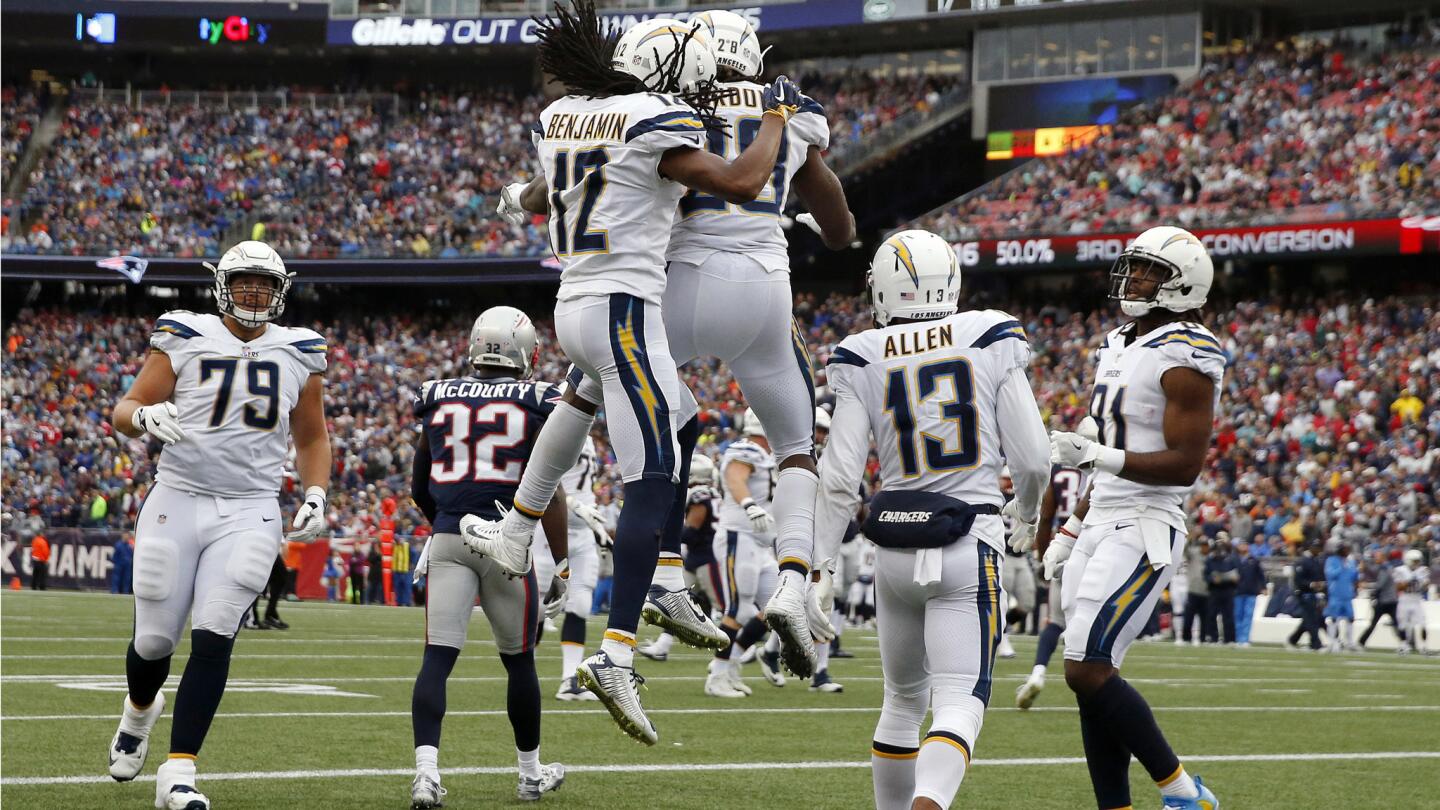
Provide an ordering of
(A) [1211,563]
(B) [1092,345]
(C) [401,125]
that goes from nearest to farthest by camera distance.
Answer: (A) [1211,563] → (B) [1092,345] → (C) [401,125]

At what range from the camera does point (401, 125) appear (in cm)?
4369

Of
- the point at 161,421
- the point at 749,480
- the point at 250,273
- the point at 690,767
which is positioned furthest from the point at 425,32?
the point at 161,421

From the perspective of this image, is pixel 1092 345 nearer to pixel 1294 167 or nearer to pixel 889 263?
pixel 1294 167

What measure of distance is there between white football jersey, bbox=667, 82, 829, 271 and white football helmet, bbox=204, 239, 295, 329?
2319mm

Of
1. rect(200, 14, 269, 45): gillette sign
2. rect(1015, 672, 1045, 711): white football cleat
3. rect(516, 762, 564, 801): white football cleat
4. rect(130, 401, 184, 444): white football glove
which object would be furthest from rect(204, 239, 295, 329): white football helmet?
rect(200, 14, 269, 45): gillette sign

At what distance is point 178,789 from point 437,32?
38047 mm

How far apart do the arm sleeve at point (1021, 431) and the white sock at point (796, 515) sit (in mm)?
664

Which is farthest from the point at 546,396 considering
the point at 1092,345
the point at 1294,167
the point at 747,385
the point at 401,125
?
the point at 401,125

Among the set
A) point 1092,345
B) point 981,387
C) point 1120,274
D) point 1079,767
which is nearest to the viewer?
point 981,387

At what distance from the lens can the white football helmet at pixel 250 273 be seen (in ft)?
24.4

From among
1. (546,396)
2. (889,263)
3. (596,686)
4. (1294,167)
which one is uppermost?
(1294,167)

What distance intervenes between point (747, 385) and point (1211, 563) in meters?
17.3

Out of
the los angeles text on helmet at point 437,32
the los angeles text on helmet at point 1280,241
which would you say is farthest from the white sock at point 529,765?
the los angeles text on helmet at point 437,32

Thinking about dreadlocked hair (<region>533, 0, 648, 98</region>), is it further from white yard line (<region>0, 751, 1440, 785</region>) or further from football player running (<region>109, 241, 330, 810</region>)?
white yard line (<region>0, 751, 1440, 785</region>)
